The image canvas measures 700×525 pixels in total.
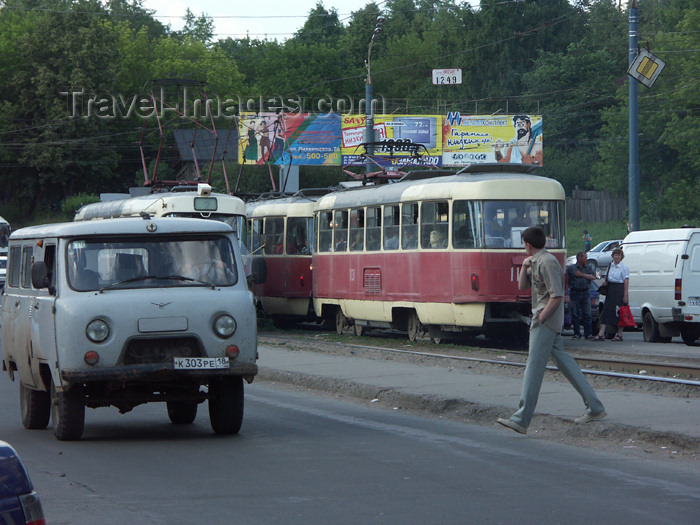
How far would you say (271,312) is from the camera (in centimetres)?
3030

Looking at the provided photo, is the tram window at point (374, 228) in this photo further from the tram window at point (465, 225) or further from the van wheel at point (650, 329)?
the van wheel at point (650, 329)

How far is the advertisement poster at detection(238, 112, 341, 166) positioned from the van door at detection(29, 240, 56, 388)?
42809mm

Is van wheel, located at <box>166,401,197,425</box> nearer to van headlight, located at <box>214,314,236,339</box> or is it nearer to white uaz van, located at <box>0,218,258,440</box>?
white uaz van, located at <box>0,218,258,440</box>

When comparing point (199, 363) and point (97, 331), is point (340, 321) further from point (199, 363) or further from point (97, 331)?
point (97, 331)

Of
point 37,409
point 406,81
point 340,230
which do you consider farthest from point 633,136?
point 406,81

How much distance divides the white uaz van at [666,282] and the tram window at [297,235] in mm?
8321

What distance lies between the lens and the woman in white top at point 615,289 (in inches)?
891

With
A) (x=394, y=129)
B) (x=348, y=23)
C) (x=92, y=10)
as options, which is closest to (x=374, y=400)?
(x=394, y=129)

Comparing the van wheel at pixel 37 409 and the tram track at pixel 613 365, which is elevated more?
the van wheel at pixel 37 409

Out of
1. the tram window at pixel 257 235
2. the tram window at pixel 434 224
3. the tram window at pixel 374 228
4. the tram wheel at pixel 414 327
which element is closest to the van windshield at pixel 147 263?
the tram window at pixel 434 224

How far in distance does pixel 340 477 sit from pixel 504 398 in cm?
475

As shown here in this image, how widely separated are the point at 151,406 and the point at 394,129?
4158 centimetres

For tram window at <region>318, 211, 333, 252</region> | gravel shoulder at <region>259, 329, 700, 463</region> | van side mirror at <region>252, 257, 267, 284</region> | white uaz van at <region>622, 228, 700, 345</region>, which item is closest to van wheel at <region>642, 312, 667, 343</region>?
white uaz van at <region>622, 228, 700, 345</region>

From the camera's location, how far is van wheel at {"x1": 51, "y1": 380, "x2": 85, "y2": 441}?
10.3 meters
